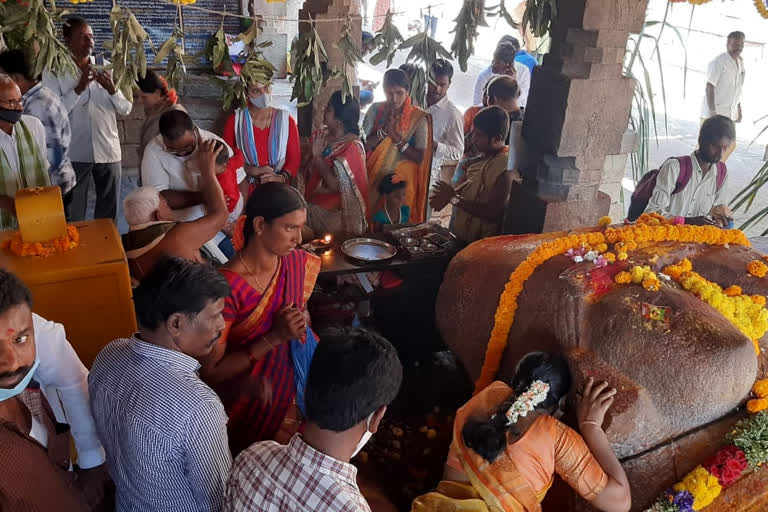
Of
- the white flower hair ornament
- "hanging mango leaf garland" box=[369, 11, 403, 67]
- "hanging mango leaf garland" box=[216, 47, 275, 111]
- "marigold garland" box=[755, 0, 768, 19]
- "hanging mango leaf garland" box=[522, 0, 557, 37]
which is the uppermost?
"marigold garland" box=[755, 0, 768, 19]

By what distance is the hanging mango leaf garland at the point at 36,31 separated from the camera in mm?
2994

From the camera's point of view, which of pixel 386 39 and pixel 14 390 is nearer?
pixel 14 390

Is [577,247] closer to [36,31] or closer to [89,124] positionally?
[36,31]

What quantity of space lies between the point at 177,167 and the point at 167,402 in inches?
102

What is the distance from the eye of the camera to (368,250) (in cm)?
421

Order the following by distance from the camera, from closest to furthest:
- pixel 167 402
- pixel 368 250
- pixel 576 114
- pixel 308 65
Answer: pixel 167 402
pixel 308 65
pixel 576 114
pixel 368 250

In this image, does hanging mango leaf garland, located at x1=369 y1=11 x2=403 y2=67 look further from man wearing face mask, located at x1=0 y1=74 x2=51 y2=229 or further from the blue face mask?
the blue face mask

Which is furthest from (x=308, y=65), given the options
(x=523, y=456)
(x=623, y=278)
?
→ (x=523, y=456)

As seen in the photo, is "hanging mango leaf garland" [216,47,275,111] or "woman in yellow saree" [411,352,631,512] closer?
"woman in yellow saree" [411,352,631,512]

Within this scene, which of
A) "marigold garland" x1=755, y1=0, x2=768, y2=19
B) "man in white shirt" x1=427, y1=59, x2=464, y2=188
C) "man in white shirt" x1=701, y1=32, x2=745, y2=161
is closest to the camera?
"marigold garland" x1=755, y1=0, x2=768, y2=19

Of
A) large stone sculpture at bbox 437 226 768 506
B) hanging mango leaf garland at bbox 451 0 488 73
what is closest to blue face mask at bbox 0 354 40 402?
large stone sculpture at bbox 437 226 768 506

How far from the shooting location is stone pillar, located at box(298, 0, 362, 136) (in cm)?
578

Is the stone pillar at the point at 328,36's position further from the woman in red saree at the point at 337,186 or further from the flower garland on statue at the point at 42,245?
the flower garland on statue at the point at 42,245

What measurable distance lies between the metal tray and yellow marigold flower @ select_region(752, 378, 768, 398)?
87.3 inches
